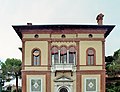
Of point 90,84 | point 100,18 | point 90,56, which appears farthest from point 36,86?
point 100,18

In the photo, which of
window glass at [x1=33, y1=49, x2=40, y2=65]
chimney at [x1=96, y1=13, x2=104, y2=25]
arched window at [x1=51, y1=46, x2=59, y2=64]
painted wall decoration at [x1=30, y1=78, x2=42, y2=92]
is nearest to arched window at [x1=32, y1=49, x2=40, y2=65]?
window glass at [x1=33, y1=49, x2=40, y2=65]

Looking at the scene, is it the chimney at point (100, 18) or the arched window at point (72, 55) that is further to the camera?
the chimney at point (100, 18)

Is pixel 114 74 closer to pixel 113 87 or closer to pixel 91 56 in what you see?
pixel 113 87

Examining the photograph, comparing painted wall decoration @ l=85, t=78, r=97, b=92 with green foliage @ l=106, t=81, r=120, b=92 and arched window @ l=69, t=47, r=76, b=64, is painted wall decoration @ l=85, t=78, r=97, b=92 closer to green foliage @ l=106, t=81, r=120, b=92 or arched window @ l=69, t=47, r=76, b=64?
arched window @ l=69, t=47, r=76, b=64

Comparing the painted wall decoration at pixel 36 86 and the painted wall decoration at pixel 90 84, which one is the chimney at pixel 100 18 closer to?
the painted wall decoration at pixel 90 84

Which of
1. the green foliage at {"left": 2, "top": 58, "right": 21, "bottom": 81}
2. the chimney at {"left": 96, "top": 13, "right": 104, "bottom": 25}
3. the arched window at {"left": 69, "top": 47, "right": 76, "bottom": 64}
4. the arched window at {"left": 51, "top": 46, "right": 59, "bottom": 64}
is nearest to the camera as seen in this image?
the arched window at {"left": 51, "top": 46, "right": 59, "bottom": 64}

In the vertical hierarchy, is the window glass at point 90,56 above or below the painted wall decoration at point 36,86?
above

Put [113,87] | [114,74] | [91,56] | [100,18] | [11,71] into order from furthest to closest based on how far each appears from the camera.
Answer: [11,71], [114,74], [113,87], [100,18], [91,56]

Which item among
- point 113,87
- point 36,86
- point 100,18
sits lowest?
point 113,87

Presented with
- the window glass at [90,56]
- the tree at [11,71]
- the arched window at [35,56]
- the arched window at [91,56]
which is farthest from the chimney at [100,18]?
the tree at [11,71]

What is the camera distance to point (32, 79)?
44.2 m

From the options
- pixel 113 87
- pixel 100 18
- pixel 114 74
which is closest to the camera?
pixel 100 18

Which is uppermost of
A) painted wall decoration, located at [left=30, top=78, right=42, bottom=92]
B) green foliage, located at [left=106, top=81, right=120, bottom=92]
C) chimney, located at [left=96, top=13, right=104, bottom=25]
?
chimney, located at [left=96, top=13, right=104, bottom=25]

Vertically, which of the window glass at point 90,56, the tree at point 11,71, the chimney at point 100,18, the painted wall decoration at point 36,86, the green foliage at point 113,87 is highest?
the chimney at point 100,18
